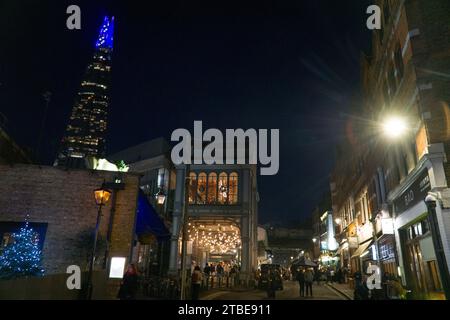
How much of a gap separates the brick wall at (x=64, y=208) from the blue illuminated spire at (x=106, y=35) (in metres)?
181

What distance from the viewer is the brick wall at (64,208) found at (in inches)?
670

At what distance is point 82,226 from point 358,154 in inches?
1007

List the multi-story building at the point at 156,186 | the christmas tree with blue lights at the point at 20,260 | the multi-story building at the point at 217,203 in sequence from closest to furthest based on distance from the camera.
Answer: the christmas tree with blue lights at the point at 20,260 < the multi-story building at the point at 156,186 < the multi-story building at the point at 217,203

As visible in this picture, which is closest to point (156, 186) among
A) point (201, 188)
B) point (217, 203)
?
point (201, 188)

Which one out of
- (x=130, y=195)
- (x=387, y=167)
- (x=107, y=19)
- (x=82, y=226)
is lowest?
(x=82, y=226)

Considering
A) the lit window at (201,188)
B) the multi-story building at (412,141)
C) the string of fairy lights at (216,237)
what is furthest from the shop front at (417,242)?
the string of fairy lights at (216,237)

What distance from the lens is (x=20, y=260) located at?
43.1 feet

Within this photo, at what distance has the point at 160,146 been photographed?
4141 cm

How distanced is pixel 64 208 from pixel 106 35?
195m

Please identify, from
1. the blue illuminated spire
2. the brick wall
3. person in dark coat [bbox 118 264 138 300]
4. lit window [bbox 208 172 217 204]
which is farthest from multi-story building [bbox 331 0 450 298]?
the blue illuminated spire

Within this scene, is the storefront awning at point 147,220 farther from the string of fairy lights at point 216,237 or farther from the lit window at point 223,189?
the string of fairy lights at point 216,237

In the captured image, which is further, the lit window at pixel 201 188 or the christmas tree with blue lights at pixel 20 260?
the lit window at pixel 201 188

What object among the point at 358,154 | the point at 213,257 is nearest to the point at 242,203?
the point at 358,154

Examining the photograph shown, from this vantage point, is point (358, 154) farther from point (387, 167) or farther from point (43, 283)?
point (43, 283)
